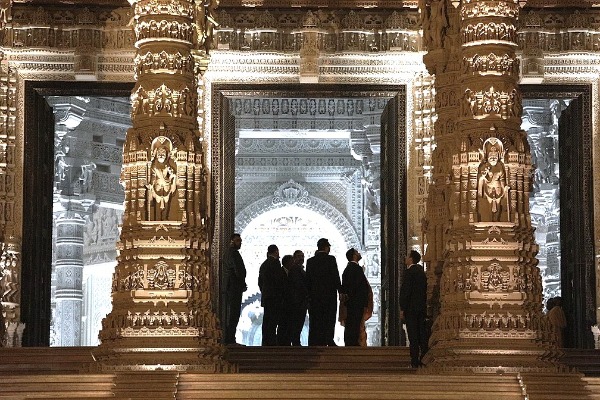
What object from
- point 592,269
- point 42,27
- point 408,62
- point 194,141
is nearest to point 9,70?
point 42,27

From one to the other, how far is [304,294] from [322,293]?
1.78 feet

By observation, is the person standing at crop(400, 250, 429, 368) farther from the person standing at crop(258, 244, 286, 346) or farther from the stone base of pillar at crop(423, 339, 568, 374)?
the person standing at crop(258, 244, 286, 346)

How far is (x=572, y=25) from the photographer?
61.8 ft

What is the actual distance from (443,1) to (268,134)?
1166 cm

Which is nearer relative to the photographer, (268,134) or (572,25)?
(572,25)

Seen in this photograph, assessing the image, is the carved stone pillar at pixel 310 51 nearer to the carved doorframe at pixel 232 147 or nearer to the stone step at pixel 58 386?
the carved doorframe at pixel 232 147

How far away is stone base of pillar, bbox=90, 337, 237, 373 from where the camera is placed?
40.9 feet

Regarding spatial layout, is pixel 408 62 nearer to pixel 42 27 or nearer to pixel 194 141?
pixel 42 27

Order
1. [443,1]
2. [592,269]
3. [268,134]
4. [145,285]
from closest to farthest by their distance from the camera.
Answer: [145,285]
[443,1]
[592,269]
[268,134]

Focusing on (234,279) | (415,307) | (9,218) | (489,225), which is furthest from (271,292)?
(489,225)

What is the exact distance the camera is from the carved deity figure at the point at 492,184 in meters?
12.8

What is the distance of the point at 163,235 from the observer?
12.6m

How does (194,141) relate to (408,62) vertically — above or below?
below

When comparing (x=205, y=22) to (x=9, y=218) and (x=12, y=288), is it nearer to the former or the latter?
(x=9, y=218)
